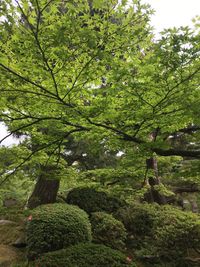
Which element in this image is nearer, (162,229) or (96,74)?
(96,74)

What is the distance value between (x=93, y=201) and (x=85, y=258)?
333 cm

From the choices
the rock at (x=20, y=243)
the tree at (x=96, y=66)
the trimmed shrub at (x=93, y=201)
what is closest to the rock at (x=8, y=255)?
the rock at (x=20, y=243)

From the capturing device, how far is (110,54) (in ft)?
9.06

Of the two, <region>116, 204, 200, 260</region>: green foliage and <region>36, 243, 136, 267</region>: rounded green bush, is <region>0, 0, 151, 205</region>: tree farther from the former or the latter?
<region>116, 204, 200, 260</region>: green foliage

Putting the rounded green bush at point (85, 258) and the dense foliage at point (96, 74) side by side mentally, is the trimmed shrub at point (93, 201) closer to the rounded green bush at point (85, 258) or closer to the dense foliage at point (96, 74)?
the rounded green bush at point (85, 258)

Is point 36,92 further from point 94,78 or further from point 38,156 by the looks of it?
point 38,156

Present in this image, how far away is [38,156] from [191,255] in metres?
5.21

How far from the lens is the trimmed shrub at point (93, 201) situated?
812 centimetres

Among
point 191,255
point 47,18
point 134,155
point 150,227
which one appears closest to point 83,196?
point 150,227

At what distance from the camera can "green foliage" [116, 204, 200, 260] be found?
633cm

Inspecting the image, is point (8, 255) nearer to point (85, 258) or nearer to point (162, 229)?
point (85, 258)

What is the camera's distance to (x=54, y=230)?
598 cm

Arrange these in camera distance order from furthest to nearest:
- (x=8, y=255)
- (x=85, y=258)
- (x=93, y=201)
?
(x=93, y=201)
(x=8, y=255)
(x=85, y=258)

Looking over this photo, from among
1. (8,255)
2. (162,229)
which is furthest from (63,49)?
(8,255)
